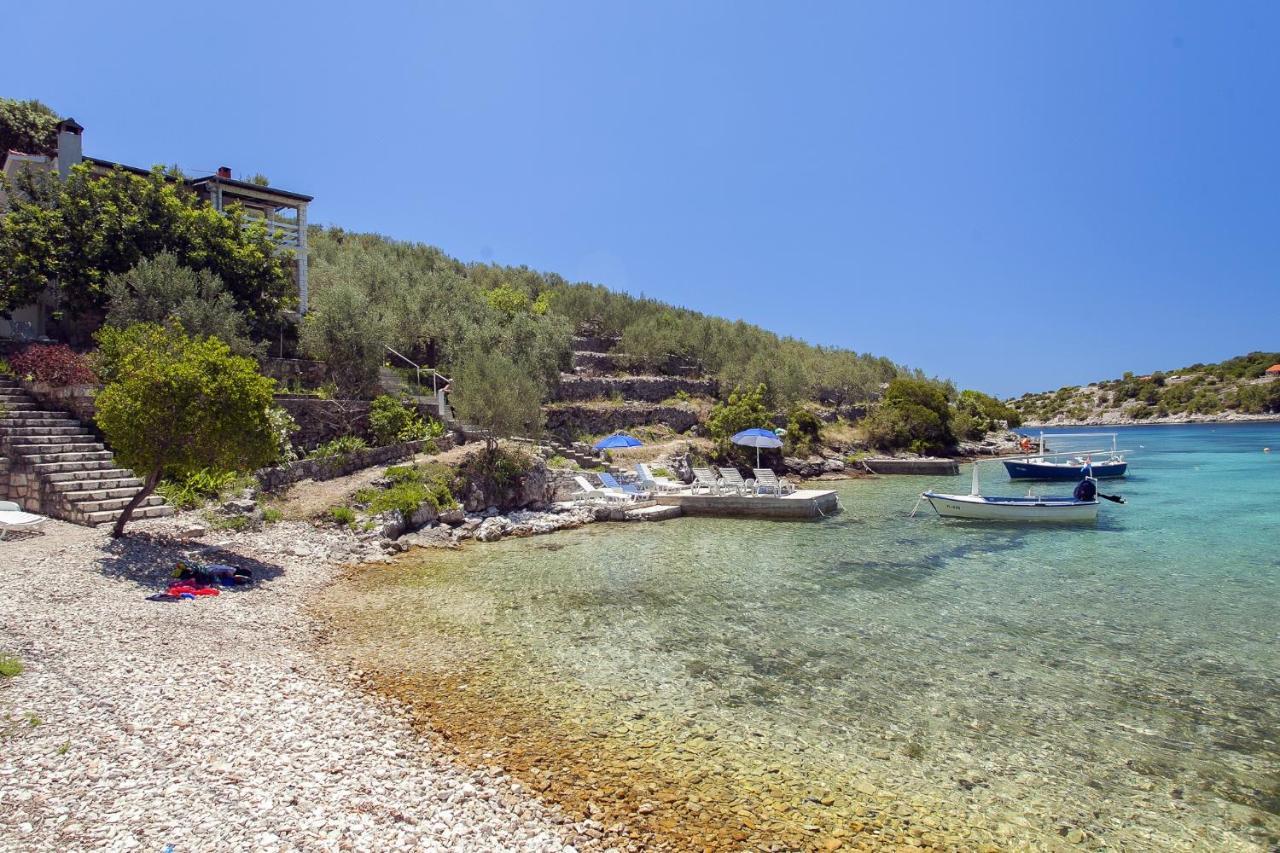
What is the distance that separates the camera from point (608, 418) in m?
40.1

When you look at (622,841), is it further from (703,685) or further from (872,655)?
(872,655)

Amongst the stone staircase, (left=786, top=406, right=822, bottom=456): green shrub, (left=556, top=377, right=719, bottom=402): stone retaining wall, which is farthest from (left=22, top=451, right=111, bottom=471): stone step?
(left=786, top=406, right=822, bottom=456): green shrub

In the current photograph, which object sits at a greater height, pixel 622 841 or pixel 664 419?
pixel 664 419

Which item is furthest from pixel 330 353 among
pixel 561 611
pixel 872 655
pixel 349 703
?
pixel 872 655

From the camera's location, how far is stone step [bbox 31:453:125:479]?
51.0ft

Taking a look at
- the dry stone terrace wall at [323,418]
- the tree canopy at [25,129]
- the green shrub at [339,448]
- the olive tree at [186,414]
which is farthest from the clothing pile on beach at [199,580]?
the tree canopy at [25,129]

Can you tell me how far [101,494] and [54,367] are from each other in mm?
6386

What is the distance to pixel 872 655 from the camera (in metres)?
10.7

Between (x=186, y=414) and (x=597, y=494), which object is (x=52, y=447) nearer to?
(x=186, y=414)

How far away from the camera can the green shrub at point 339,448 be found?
22.8 metres

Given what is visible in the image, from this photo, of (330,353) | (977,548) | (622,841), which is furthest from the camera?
(330,353)

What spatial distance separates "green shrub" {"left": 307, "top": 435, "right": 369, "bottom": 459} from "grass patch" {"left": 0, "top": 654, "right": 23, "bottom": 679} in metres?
15.1

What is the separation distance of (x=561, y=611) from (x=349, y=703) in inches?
202

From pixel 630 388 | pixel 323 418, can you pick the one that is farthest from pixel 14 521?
pixel 630 388
